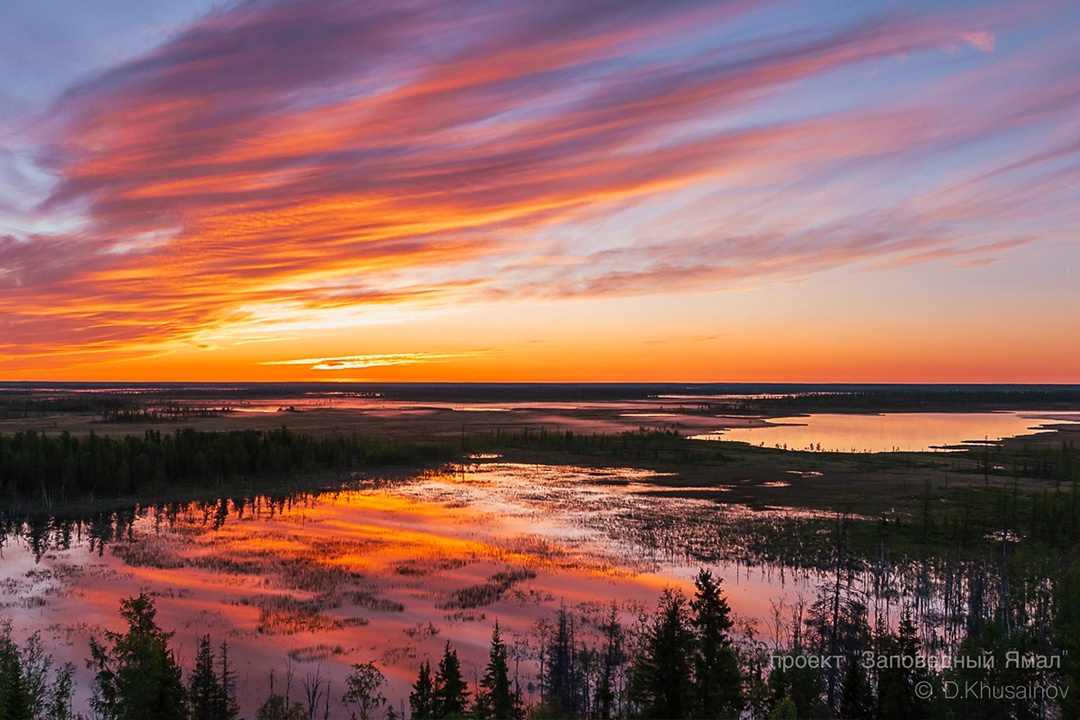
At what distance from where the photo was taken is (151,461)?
82.8m

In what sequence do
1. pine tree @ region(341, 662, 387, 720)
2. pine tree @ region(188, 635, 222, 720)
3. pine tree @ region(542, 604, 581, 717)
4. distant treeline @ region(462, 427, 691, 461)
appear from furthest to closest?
1. distant treeline @ region(462, 427, 691, 461)
2. pine tree @ region(341, 662, 387, 720)
3. pine tree @ region(542, 604, 581, 717)
4. pine tree @ region(188, 635, 222, 720)

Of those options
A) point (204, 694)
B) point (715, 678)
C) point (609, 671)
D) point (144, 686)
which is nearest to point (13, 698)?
point (144, 686)

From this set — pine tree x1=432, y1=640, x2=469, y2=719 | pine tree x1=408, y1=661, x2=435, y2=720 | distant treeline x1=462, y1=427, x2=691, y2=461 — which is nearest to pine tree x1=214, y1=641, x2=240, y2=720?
pine tree x1=408, y1=661, x2=435, y2=720

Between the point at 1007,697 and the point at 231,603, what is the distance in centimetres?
3869

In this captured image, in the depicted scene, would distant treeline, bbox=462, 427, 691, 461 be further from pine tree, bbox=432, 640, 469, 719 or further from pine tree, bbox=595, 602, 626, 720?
pine tree, bbox=432, 640, 469, 719

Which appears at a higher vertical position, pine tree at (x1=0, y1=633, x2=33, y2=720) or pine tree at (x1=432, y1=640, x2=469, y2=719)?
pine tree at (x1=0, y1=633, x2=33, y2=720)

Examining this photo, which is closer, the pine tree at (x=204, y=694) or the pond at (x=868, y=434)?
the pine tree at (x=204, y=694)

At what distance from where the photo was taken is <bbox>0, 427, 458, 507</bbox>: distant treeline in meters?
73.5

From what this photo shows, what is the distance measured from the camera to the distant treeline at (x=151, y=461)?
73.5 m

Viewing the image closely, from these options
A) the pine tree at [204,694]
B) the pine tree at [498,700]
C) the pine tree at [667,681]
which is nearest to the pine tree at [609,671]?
the pine tree at [667,681]

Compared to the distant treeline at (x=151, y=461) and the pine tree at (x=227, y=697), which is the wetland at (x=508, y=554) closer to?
the distant treeline at (x=151, y=461)

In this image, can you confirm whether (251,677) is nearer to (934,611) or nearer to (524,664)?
(524,664)

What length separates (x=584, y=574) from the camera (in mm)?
45062

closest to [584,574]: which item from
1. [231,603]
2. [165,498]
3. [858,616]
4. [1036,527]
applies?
[858,616]
